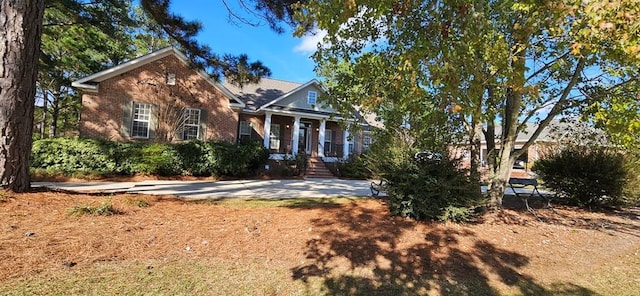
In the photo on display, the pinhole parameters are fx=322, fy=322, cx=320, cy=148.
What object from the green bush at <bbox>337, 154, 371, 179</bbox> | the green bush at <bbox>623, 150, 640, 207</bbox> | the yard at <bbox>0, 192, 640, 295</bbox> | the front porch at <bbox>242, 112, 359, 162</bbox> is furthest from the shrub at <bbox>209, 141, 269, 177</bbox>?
the green bush at <bbox>623, 150, 640, 207</bbox>

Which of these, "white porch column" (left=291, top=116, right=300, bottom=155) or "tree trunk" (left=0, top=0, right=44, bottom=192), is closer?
"tree trunk" (left=0, top=0, right=44, bottom=192)

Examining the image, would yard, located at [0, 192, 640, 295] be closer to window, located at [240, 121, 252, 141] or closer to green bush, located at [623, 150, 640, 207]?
green bush, located at [623, 150, 640, 207]

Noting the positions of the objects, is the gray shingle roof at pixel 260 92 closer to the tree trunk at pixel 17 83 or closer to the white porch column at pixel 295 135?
the white porch column at pixel 295 135

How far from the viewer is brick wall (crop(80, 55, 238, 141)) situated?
16766 mm

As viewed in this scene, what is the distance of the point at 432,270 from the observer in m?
4.38

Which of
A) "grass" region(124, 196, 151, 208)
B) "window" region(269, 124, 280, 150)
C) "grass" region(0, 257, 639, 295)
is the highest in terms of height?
"window" region(269, 124, 280, 150)

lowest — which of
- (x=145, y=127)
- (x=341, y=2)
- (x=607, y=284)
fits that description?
(x=607, y=284)

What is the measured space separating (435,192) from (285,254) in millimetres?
3211

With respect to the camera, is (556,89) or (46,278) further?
(556,89)

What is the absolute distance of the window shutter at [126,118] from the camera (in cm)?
1719

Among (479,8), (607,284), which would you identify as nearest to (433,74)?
(479,8)

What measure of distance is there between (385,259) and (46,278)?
157 inches

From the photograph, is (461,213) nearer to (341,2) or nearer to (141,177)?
(341,2)

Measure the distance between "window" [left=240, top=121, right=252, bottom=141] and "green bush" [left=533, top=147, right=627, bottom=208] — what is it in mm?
16355
